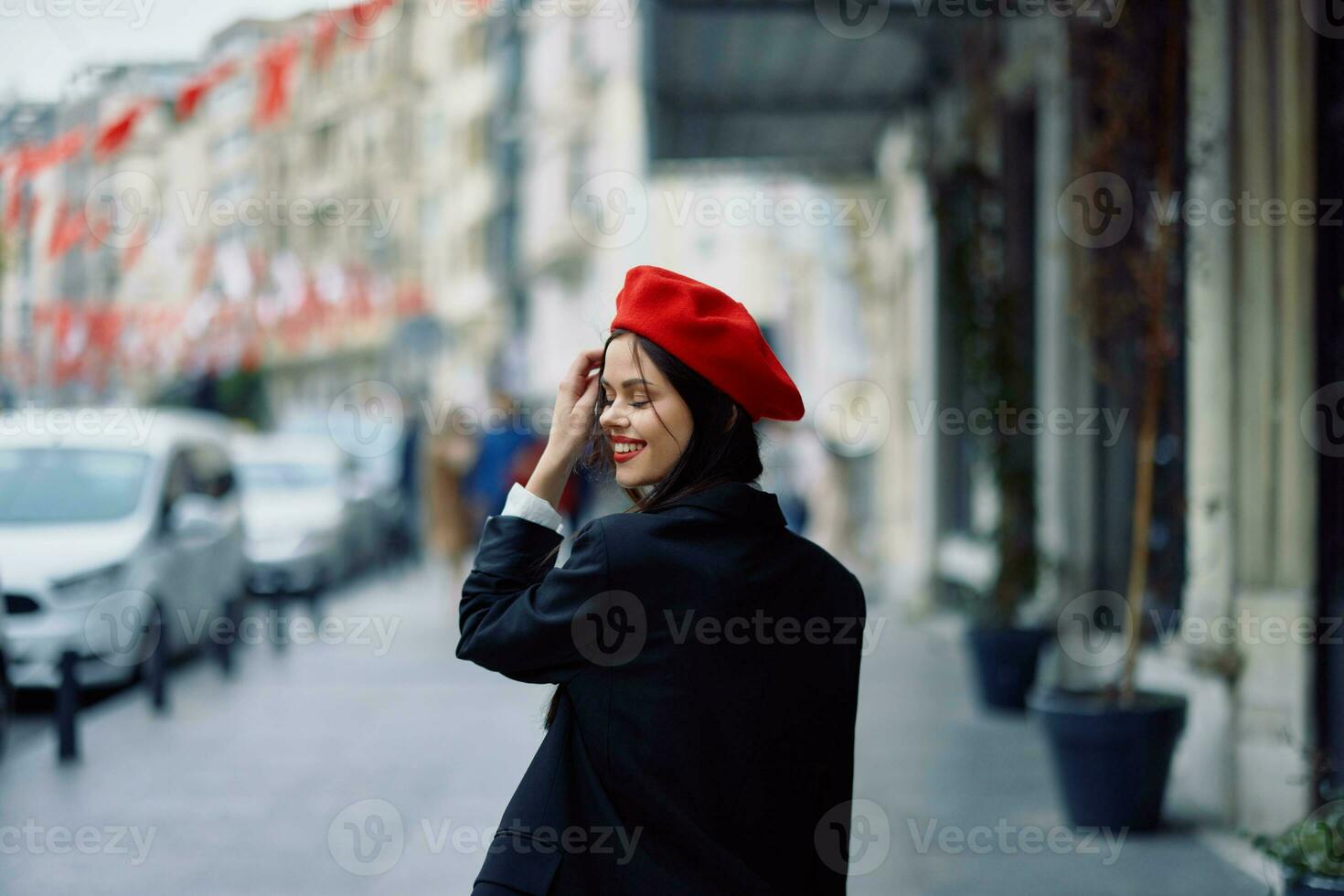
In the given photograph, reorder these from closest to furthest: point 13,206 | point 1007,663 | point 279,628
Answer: point 1007,663 → point 279,628 → point 13,206

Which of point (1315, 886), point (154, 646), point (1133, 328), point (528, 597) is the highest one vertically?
point (1133, 328)

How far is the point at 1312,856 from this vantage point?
13.2ft

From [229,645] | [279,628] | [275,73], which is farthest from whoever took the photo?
[279,628]

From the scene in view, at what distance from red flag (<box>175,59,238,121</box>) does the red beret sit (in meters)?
8.92

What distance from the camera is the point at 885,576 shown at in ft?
51.9

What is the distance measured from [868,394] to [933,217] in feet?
26.9

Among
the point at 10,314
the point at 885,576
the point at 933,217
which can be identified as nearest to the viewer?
the point at 933,217

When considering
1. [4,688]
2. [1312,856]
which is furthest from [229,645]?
[1312,856]

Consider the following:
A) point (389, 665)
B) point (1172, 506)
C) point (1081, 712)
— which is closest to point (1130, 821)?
point (1081, 712)

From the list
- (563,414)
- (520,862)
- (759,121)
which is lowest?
(520,862)

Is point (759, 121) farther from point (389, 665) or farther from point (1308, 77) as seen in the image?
point (1308, 77)

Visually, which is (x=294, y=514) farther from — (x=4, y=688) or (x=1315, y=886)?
(x=1315, y=886)

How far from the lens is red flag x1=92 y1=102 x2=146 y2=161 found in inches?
426

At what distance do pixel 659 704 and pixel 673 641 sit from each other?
0.09 meters
